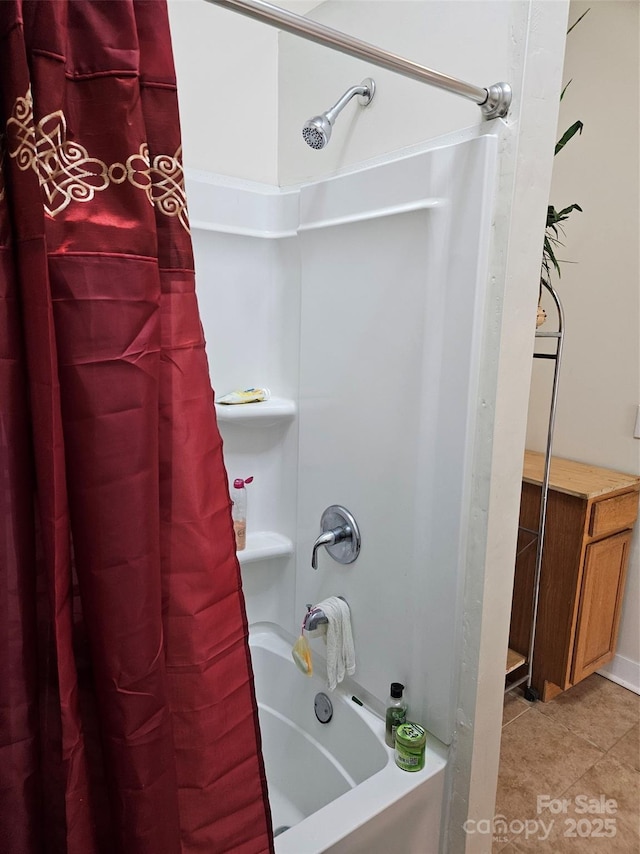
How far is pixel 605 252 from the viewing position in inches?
94.3

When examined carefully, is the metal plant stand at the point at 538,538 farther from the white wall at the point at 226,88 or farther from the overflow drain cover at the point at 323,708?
the white wall at the point at 226,88

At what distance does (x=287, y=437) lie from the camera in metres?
1.67

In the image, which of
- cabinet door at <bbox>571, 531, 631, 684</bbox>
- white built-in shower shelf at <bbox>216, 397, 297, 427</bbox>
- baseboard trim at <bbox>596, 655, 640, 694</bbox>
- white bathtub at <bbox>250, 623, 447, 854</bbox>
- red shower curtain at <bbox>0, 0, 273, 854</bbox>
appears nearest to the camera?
red shower curtain at <bbox>0, 0, 273, 854</bbox>

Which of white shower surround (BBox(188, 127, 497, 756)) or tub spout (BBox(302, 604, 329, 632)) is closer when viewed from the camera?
white shower surround (BBox(188, 127, 497, 756))

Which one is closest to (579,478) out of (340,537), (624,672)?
(624,672)

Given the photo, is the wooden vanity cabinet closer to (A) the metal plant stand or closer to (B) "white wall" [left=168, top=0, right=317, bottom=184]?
(A) the metal plant stand

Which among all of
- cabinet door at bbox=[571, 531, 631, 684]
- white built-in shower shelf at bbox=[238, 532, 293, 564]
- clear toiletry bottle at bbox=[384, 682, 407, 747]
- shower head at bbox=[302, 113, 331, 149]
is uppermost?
shower head at bbox=[302, 113, 331, 149]

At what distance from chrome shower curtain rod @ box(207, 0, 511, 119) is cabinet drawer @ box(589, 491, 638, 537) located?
158 centimetres

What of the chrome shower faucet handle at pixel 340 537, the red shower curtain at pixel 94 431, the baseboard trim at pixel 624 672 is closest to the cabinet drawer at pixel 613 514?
the baseboard trim at pixel 624 672

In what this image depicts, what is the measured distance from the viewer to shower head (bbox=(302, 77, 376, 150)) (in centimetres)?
122

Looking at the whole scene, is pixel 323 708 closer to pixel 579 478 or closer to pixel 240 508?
pixel 240 508

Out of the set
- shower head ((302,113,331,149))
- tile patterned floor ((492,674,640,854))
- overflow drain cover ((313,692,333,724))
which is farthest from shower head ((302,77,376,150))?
tile patterned floor ((492,674,640,854))

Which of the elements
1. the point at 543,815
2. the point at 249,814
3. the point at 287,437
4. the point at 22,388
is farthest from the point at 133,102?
the point at 543,815

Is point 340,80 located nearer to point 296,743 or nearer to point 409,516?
point 409,516
